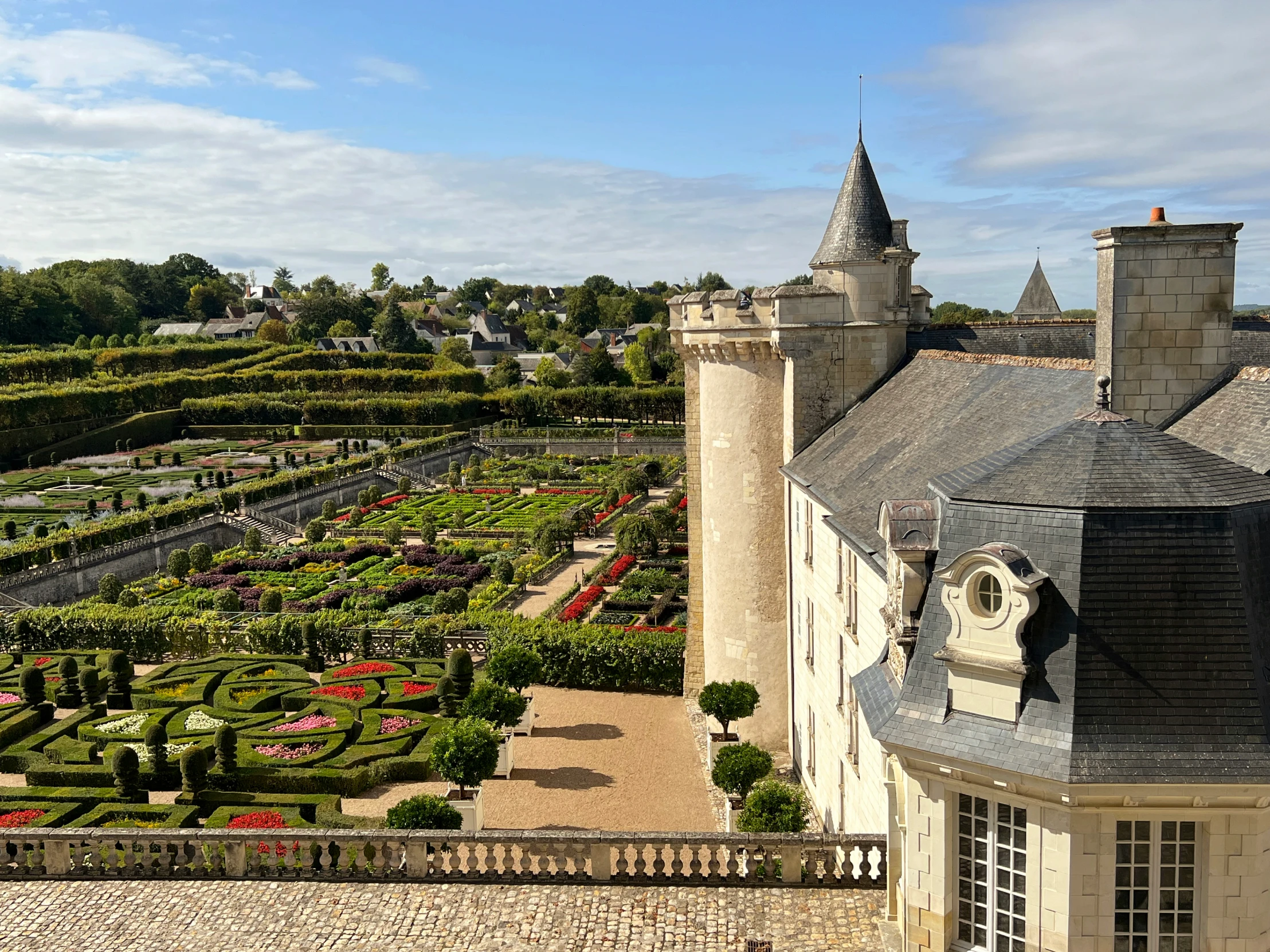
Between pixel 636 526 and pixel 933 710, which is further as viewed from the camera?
pixel 636 526

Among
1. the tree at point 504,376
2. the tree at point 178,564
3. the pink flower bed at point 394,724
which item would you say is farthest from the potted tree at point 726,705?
the tree at point 504,376

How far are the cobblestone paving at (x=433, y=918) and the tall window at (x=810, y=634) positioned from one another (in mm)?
7710

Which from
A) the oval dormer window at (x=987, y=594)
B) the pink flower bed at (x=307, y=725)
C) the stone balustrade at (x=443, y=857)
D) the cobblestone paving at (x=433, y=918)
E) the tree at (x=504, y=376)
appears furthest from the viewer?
the tree at (x=504, y=376)

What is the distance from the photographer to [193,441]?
92.1 meters

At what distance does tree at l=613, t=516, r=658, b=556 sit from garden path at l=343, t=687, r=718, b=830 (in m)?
15.8

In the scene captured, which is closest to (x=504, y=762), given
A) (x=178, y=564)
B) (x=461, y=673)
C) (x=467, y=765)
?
(x=467, y=765)

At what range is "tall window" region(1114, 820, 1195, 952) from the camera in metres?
8.56

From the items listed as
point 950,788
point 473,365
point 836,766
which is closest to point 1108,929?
point 950,788

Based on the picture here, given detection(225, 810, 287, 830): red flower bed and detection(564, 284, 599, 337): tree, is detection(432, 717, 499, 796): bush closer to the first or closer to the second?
detection(225, 810, 287, 830): red flower bed

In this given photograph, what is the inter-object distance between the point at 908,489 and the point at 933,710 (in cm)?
651

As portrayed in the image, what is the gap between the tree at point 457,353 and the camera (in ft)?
391

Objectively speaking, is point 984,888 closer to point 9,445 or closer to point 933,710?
point 933,710

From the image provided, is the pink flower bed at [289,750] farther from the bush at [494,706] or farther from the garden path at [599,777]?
the bush at [494,706]

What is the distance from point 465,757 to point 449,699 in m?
6.37
